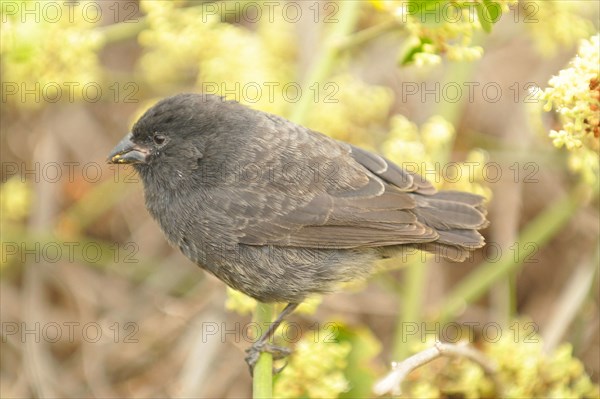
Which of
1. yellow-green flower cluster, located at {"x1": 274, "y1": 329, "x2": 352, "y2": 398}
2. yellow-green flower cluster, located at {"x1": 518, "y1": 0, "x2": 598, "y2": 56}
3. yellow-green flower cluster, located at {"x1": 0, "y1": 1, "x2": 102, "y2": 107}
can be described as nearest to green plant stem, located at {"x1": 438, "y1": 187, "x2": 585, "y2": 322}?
yellow-green flower cluster, located at {"x1": 518, "y1": 0, "x2": 598, "y2": 56}

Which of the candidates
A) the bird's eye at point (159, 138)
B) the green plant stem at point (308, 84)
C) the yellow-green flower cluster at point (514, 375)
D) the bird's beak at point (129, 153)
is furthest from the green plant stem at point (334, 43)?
the yellow-green flower cluster at point (514, 375)

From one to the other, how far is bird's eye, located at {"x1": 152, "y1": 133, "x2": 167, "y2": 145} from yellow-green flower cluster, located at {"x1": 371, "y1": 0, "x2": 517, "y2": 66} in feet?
3.88

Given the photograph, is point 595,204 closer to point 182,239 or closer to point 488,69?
point 488,69

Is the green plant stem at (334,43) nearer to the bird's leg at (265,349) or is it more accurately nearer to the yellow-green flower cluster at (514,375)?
the bird's leg at (265,349)

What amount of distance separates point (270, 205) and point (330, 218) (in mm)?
289

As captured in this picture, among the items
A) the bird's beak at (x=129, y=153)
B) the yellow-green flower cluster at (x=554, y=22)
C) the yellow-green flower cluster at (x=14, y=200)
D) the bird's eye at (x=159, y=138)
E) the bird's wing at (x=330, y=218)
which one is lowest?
the yellow-green flower cluster at (x=14, y=200)

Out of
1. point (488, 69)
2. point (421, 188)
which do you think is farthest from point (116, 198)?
point (488, 69)

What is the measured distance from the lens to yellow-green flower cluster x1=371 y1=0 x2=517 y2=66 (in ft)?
11.3

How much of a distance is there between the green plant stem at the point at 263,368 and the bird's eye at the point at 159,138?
0.91 m

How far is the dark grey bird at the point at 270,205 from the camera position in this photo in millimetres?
3961

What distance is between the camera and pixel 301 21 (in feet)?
18.9

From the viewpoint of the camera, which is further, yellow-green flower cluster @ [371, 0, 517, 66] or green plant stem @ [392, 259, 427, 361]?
green plant stem @ [392, 259, 427, 361]

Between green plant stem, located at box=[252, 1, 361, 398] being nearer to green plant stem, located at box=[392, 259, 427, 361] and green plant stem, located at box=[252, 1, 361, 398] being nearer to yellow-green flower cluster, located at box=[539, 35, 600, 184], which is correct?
green plant stem, located at box=[392, 259, 427, 361]

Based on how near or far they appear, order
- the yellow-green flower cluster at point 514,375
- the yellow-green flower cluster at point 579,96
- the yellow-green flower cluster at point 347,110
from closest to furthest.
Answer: the yellow-green flower cluster at point 579,96, the yellow-green flower cluster at point 514,375, the yellow-green flower cluster at point 347,110
